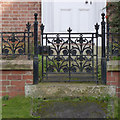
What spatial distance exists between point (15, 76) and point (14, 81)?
106mm

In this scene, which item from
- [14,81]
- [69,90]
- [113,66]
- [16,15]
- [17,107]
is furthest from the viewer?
[16,15]

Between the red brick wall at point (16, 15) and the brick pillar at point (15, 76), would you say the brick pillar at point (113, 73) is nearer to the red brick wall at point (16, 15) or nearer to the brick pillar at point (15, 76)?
the brick pillar at point (15, 76)

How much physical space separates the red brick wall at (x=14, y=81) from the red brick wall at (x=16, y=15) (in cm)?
241

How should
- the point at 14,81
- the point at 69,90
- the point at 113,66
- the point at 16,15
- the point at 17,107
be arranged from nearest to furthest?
1. the point at 17,107
2. the point at 69,90
3. the point at 113,66
4. the point at 14,81
5. the point at 16,15

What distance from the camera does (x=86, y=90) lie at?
3312mm

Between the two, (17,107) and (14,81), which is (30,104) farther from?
(14,81)

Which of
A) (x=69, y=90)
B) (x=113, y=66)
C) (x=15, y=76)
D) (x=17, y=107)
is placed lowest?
(x=17, y=107)

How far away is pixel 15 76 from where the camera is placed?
362cm

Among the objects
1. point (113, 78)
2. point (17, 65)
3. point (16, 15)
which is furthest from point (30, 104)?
point (16, 15)

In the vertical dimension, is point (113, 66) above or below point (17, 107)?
above

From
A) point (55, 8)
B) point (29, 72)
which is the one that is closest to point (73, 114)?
point (29, 72)

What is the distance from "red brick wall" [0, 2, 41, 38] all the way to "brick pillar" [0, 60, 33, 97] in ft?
7.63

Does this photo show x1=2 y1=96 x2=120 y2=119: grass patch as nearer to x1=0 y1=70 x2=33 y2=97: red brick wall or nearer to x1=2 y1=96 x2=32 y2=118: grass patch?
x1=2 y1=96 x2=32 y2=118: grass patch

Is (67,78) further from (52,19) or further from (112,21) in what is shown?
(52,19)
